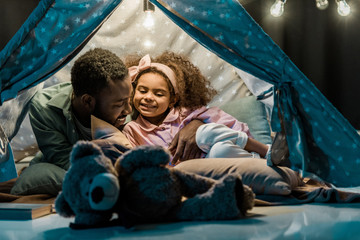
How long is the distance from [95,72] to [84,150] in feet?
2.51

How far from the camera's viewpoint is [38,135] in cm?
212

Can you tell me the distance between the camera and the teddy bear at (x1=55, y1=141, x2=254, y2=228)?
1345mm

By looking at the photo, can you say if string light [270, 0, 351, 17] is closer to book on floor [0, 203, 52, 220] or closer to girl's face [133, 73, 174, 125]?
girl's face [133, 73, 174, 125]

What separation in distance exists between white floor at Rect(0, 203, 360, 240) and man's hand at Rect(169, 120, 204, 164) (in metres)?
0.59

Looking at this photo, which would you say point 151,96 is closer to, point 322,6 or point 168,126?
point 168,126

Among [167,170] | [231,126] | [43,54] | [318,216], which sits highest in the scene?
[43,54]

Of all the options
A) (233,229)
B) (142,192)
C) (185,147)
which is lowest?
(233,229)

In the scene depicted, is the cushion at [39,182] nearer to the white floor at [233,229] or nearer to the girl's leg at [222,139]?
the white floor at [233,229]

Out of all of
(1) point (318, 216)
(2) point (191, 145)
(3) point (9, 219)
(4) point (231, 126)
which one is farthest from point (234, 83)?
(3) point (9, 219)

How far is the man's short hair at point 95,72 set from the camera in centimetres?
209

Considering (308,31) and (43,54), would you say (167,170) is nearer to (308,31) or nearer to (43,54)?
(43,54)

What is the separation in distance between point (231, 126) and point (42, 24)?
101 centimetres

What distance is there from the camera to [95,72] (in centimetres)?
208

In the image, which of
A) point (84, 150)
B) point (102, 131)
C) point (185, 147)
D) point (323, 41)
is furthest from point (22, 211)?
point (323, 41)
